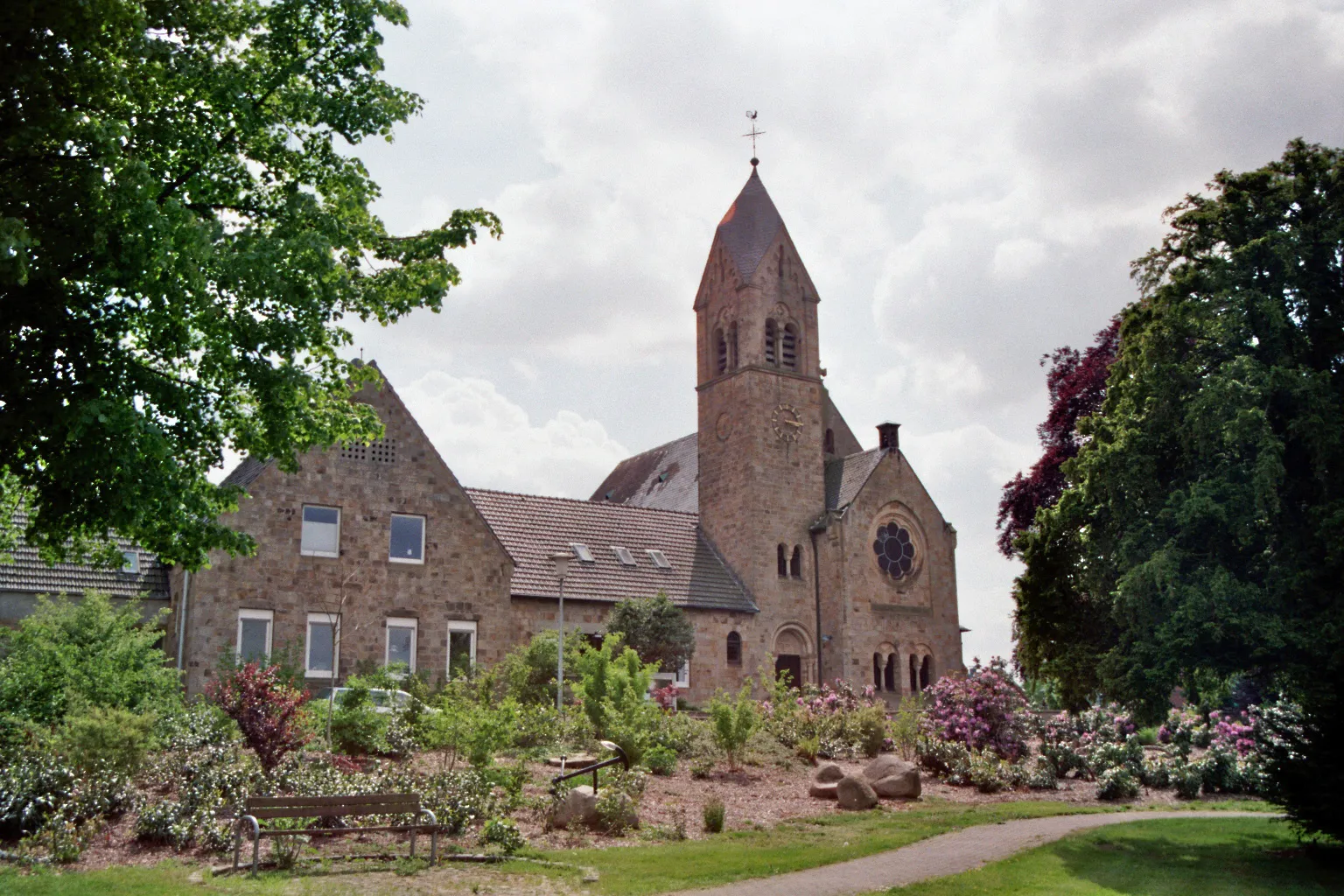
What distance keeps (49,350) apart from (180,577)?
17.7 m

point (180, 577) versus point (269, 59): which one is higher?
point (269, 59)

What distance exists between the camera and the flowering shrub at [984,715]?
24.1 meters

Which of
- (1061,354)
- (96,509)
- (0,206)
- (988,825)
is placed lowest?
(988,825)

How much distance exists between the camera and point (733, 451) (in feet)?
139

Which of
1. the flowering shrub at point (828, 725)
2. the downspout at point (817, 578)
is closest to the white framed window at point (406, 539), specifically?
the flowering shrub at point (828, 725)

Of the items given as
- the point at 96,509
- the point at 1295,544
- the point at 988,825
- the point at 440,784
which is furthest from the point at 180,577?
the point at 1295,544

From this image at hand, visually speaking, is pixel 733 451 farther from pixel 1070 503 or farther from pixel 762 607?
pixel 1070 503

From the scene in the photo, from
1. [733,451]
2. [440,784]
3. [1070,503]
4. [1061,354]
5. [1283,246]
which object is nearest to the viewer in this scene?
[440,784]

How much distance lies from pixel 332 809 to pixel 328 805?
7 cm

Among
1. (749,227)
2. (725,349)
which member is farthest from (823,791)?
(749,227)

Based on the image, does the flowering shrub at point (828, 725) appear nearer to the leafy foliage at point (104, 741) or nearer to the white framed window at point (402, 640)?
the white framed window at point (402, 640)

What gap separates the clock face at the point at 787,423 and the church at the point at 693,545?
0.10m

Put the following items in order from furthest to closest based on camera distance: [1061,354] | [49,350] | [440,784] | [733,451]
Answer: [733,451], [1061,354], [440,784], [49,350]

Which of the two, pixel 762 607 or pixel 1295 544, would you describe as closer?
pixel 1295 544
